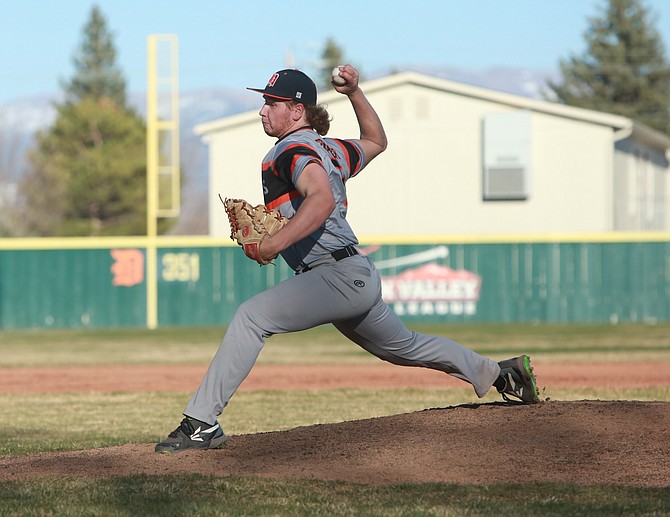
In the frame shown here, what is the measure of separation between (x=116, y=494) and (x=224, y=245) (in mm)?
19585

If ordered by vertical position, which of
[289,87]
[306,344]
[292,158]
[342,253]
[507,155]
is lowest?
[306,344]

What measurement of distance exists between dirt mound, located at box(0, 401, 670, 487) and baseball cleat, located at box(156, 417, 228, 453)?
0.05 metres

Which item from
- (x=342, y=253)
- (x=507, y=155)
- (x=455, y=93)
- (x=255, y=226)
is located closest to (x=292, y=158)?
(x=255, y=226)

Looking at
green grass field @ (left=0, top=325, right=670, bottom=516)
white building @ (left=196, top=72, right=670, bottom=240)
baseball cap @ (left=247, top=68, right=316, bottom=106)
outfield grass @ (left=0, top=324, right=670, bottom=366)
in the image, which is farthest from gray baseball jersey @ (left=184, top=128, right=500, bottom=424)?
white building @ (left=196, top=72, right=670, bottom=240)

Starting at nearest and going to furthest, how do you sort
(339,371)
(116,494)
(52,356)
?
(116,494) → (339,371) → (52,356)

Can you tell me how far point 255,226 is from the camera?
5289 mm

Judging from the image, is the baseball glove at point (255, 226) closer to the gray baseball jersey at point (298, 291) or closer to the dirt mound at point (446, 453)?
the gray baseball jersey at point (298, 291)

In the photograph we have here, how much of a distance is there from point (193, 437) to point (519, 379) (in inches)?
71.8

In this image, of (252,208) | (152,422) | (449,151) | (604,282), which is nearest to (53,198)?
(449,151)

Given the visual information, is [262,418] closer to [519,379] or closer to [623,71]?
[519,379]

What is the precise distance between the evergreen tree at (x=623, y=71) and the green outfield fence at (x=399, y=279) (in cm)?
3571

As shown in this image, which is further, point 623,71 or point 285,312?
point 623,71

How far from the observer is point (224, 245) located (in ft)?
80.6

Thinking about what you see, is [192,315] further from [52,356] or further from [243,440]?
[243,440]
